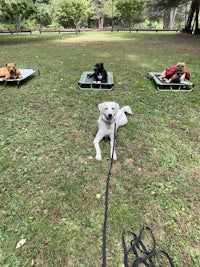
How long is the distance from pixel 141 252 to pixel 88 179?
3.54 ft

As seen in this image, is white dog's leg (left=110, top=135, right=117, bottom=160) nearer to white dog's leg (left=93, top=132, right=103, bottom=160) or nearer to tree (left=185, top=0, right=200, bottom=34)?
white dog's leg (left=93, top=132, right=103, bottom=160)

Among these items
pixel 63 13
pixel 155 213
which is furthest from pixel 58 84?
pixel 63 13

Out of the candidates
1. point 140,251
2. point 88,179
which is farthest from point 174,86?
point 140,251

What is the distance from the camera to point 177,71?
516 centimetres

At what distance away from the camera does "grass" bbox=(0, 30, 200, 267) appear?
192 cm

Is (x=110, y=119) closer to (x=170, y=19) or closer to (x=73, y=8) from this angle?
(x=73, y=8)

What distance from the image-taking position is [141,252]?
1.85 m

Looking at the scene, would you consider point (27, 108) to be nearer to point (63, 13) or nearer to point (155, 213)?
point (155, 213)

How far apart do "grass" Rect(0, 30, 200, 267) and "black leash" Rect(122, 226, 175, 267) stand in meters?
0.06

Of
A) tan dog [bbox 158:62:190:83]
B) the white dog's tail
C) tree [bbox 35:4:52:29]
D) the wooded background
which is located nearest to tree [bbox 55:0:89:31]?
the wooded background

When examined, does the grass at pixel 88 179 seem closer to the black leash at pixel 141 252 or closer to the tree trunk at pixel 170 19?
the black leash at pixel 141 252

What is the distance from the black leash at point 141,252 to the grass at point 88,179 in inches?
2.3

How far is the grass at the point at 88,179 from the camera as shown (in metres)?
1.92

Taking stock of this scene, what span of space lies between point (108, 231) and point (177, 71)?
14.6 ft
